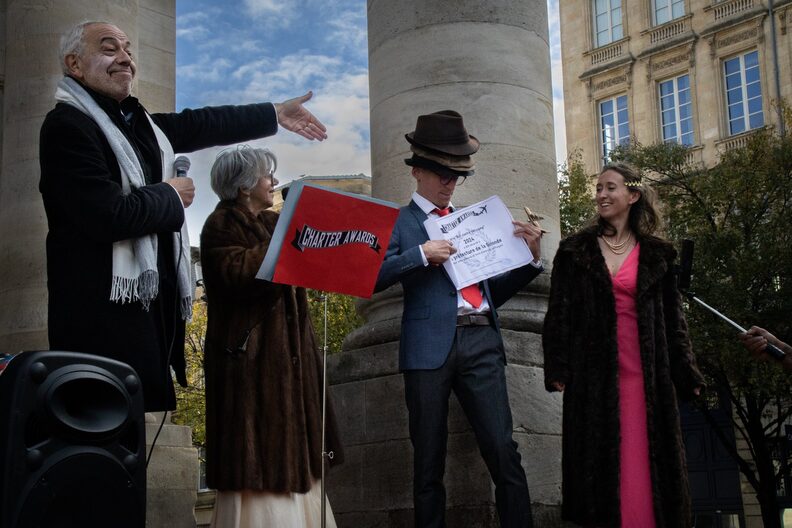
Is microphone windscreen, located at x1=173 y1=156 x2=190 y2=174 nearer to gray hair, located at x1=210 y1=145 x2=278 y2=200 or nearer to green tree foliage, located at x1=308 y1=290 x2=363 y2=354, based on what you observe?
gray hair, located at x1=210 y1=145 x2=278 y2=200

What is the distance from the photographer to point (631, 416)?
5.44 meters

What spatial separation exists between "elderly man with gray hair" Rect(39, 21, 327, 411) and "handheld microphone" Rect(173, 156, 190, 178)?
0.07 m

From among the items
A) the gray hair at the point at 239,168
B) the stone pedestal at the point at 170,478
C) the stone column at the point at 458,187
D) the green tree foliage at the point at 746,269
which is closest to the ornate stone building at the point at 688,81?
the green tree foliage at the point at 746,269

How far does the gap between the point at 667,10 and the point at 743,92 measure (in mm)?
5117

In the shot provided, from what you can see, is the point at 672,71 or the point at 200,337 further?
the point at 672,71

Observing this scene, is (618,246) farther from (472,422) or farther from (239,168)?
(239,168)

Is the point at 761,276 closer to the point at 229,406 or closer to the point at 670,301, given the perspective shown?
the point at 670,301

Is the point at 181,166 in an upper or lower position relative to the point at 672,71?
lower

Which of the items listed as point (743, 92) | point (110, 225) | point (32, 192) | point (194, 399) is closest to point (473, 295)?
point (110, 225)

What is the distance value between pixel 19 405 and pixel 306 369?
7.57ft

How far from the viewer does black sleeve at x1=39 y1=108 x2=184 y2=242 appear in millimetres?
4090

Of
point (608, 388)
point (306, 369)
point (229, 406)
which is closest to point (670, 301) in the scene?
point (608, 388)

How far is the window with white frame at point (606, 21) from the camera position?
38969 millimetres

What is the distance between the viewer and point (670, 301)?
18.9ft
